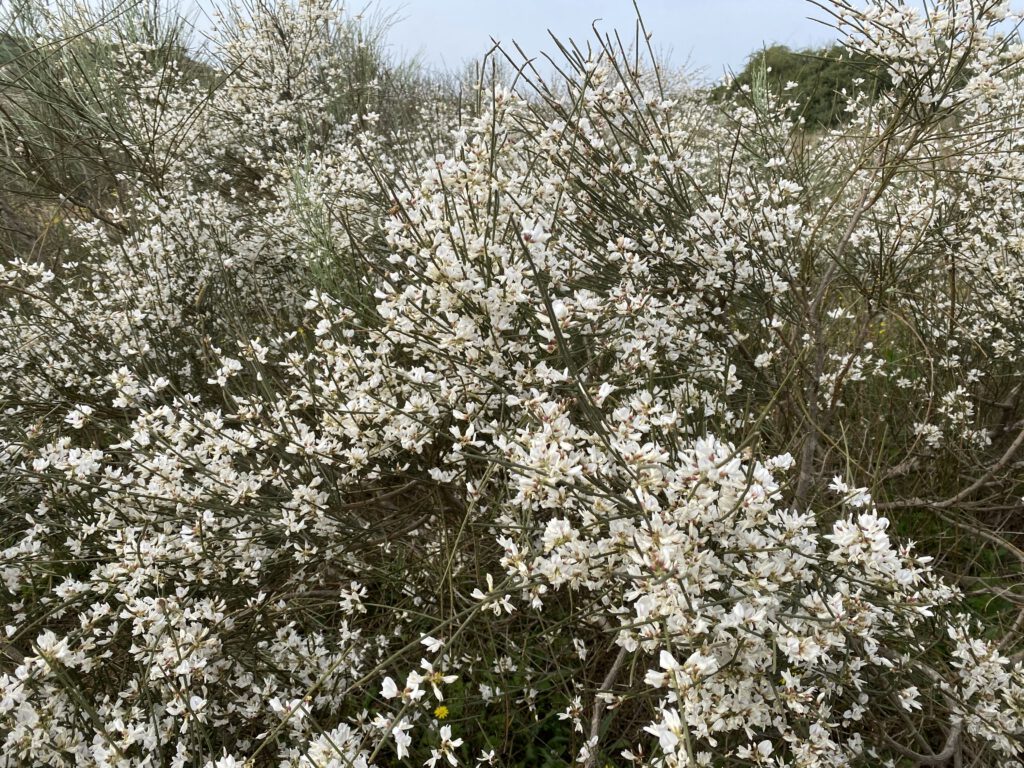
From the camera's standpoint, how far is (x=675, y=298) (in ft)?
8.31

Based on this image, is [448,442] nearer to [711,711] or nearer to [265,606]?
[265,606]

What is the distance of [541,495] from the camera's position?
1.43 m

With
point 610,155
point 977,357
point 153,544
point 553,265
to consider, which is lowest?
point 153,544

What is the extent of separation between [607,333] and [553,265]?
276 millimetres

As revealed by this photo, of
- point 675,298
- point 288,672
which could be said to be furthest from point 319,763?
point 675,298

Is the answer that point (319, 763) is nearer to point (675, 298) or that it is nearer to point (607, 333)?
point (607, 333)

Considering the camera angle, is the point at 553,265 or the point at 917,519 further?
the point at 917,519

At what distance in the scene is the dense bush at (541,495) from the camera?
131cm

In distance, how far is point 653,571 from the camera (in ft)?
→ 3.79

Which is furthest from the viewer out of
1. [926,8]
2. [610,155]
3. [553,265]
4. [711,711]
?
[610,155]

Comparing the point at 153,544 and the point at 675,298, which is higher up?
the point at 675,298

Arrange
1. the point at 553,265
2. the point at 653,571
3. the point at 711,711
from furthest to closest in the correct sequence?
the point at 553,265, the point at 711,711, the point at 653,571

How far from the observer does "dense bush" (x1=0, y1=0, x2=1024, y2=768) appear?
4.30 ft

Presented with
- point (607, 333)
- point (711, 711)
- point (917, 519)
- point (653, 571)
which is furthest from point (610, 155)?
point (917, 519)
